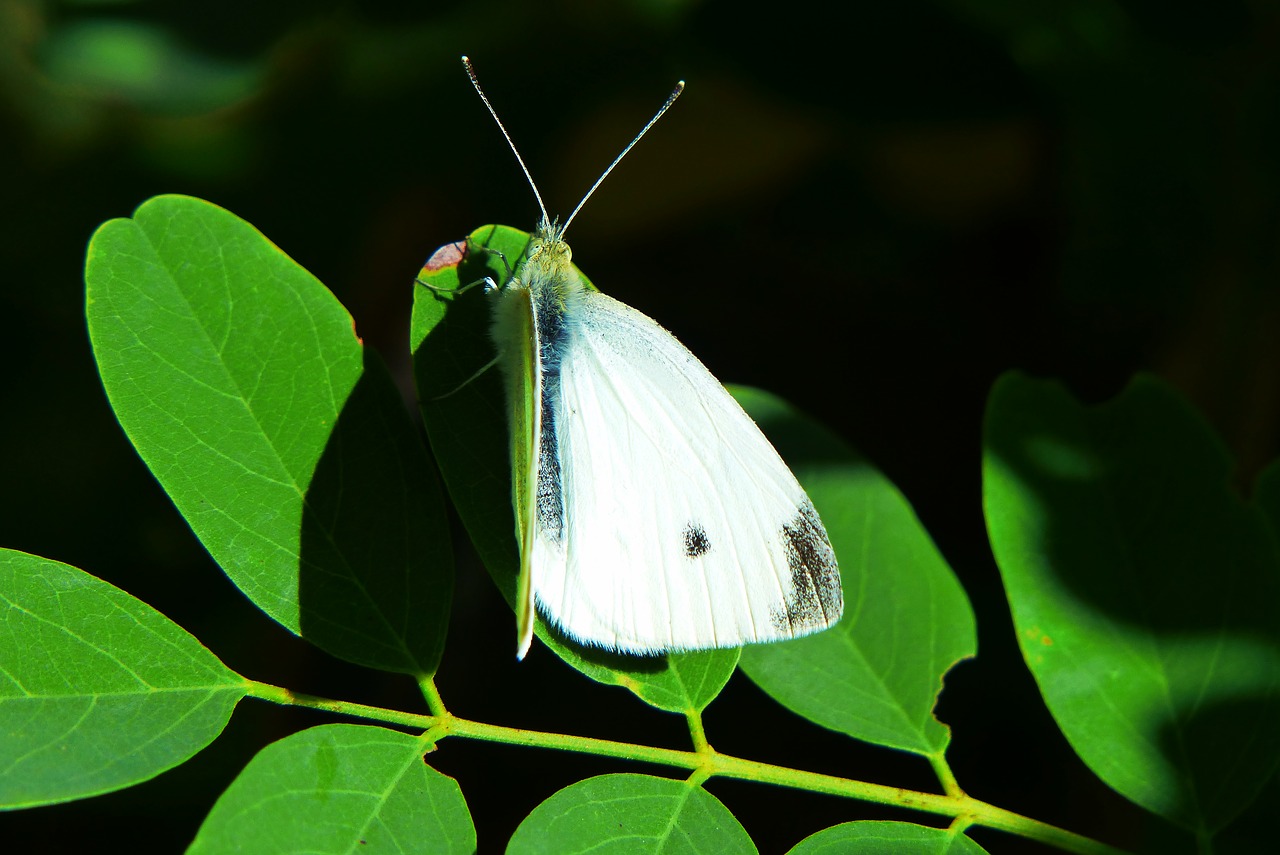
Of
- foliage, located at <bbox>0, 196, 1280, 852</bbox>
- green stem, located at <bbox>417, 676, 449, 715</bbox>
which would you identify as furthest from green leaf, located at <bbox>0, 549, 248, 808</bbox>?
green stem, located at <bbox>417, 676, 449, 715</bbox>

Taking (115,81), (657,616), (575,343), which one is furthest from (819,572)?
(115,81)

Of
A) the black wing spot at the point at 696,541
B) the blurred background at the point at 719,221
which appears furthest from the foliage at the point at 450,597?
the blurred background at the point at 719,221

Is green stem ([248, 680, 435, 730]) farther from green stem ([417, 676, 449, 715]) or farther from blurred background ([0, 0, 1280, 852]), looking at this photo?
Answer: blurred background ([0, 0, 1280, 852])

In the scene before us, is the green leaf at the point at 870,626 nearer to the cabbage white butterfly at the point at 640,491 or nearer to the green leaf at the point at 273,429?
the cabbage white butterfly at the point at 640,491

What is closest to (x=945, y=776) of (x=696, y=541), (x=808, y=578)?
(x=808, y=578)

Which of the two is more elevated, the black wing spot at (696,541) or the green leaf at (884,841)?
the black wing spot at (696,541)

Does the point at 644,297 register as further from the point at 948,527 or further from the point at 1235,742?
the point at 1235,742
